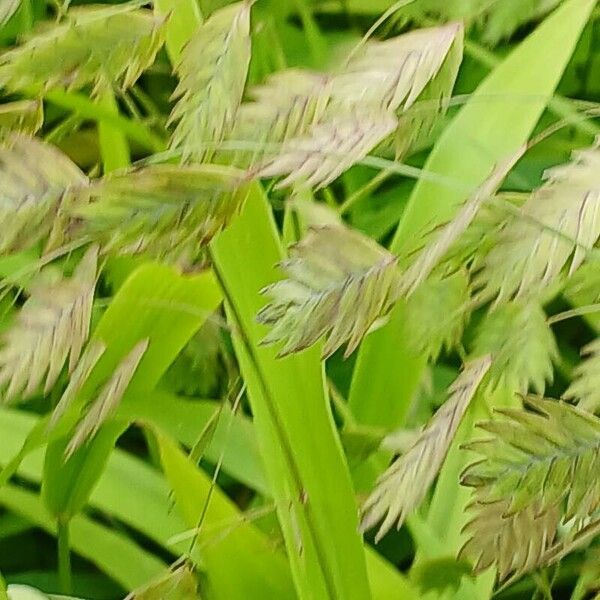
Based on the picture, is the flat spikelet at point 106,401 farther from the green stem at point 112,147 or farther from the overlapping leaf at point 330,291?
the green stem at point 112,147

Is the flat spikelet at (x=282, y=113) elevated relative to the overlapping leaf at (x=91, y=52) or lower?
lower

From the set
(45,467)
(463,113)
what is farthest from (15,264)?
Answer: (463,113)

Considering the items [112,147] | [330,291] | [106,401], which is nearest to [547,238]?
[330,291]

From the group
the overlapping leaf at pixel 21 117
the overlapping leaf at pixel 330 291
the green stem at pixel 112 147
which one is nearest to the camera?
the overlapping leaf at pixel 330 291

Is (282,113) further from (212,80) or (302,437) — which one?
(302,437)

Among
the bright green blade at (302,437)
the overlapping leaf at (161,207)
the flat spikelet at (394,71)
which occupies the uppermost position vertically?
the flat spikelet at (394,71)

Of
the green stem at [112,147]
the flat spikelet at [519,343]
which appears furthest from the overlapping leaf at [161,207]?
the green stem at [112,147]

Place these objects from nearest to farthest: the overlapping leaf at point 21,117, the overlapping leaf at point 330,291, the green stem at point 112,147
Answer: the overlapping leaf at point 330,291, the overlapping leaf at point 21,117, the green stem at point 112,147

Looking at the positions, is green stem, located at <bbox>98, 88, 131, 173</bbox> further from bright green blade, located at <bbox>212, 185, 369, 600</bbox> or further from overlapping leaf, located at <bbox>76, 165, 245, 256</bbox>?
overlapping leaf, located at <bbox>76, 165, 245, 256</bbox>

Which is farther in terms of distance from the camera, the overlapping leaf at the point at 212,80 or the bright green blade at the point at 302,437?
the bright green blade at the point at 302,437
